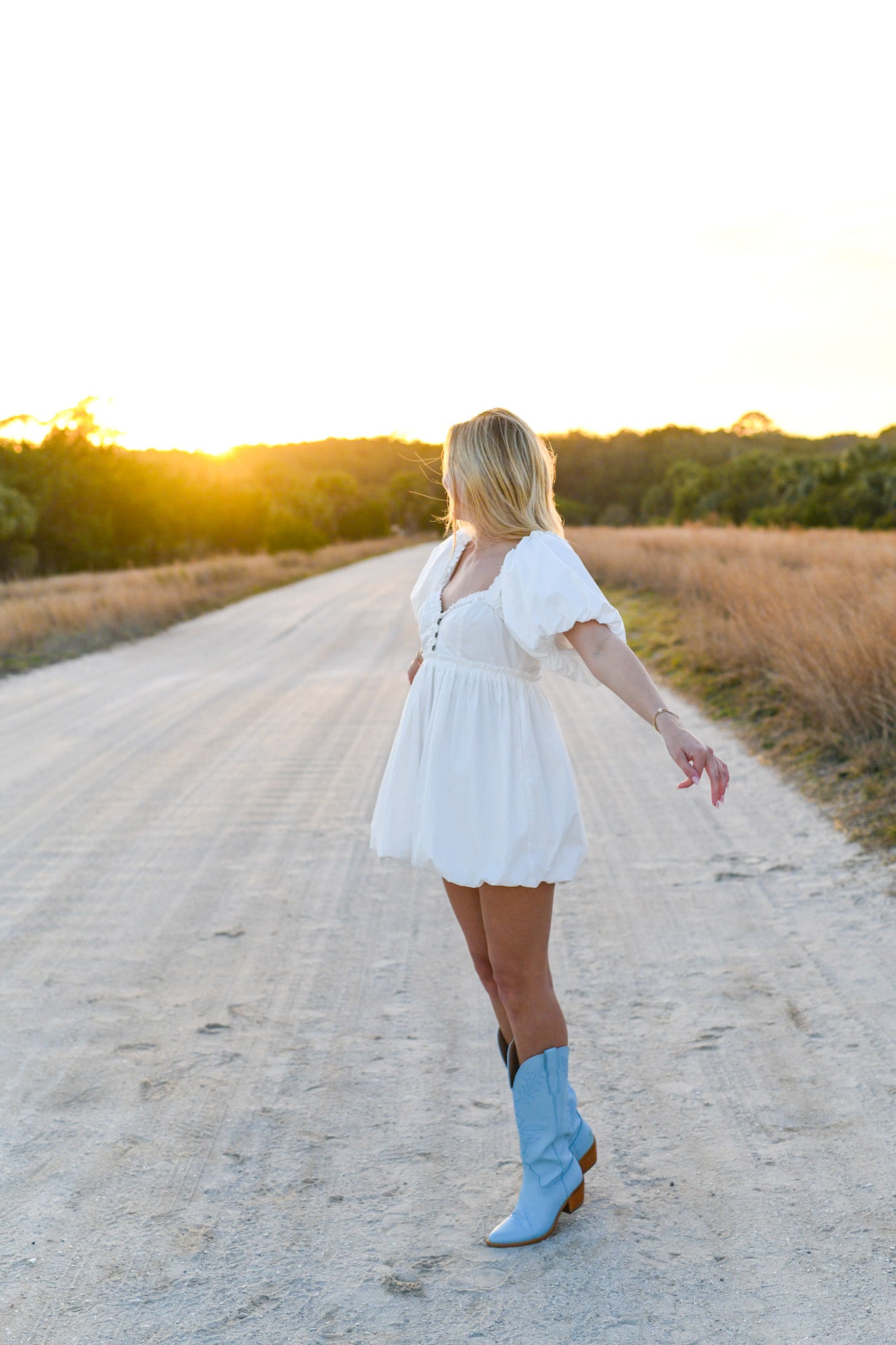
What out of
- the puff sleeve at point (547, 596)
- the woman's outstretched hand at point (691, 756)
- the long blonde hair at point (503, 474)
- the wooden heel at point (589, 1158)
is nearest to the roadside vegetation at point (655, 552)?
the long blonde hair at point (503, 474)

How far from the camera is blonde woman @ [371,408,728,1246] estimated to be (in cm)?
237

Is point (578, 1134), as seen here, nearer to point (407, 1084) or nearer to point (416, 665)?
point (407, 1084)

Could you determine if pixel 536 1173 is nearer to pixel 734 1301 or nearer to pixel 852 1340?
pixel 734 1301

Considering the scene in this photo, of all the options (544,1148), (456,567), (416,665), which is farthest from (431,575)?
(544,1148)

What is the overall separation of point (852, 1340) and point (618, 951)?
2038 millimetres

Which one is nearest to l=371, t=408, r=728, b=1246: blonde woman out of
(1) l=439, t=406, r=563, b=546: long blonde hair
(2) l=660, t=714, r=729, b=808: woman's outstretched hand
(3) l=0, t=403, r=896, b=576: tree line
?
(1) l=439, t=406, r=563, b=546: long blonde hair

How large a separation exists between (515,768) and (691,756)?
436 millimetres

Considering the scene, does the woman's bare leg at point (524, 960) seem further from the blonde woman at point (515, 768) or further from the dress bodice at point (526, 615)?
the dress bodice at point (526, 615)

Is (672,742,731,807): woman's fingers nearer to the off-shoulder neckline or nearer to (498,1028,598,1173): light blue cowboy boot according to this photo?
the off-shoulder neckline

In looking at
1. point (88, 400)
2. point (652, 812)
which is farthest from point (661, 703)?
point (88, 400)

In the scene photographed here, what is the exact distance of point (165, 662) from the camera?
12.7m

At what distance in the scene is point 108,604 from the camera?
17266 mm

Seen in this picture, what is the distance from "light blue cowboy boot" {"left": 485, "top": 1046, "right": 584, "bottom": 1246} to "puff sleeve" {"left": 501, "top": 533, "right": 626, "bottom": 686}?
957mm

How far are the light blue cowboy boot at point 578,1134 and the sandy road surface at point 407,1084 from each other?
0.11 m
